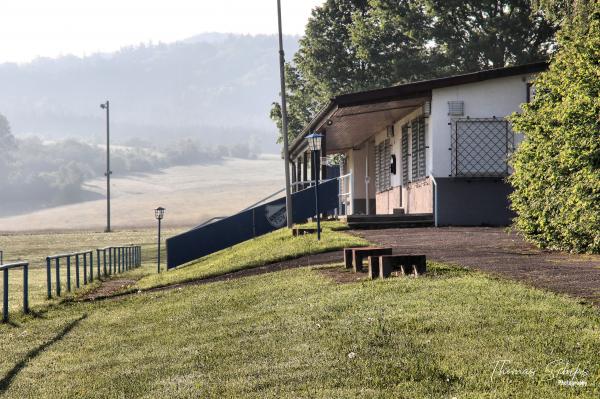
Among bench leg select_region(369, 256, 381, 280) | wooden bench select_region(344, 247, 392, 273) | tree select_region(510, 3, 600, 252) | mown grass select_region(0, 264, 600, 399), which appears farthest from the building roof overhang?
mown grass select_region(0, 264, 600, 399)

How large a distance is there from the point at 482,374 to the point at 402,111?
20.7 m

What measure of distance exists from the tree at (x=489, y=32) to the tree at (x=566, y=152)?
2521 centimetres

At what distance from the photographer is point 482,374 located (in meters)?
6.93

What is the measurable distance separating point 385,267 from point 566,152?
3402mm

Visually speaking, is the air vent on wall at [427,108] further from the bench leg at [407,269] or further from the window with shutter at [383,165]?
the bench leg at [407,269]

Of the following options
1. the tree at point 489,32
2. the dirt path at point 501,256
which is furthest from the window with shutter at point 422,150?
the tree at point 489,32

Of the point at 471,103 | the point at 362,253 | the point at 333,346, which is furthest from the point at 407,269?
the point at 471,103

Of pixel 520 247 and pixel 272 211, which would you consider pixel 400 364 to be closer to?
pixel 520 247

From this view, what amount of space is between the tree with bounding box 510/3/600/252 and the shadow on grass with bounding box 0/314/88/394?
7540 millimetres

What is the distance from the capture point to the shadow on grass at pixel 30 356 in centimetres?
901

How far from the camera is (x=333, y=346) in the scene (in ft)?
27.7

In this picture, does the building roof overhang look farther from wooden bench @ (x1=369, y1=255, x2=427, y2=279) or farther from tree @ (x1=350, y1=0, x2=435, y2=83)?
tree @ (x1=350, y1=0, x2=435, y2=83)

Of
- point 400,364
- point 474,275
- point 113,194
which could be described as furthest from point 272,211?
point 113,194

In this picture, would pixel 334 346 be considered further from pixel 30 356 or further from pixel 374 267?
pixel 374 267
